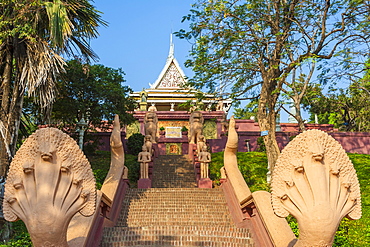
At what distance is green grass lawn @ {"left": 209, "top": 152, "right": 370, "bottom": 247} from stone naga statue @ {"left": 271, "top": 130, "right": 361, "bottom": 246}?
2629 mm

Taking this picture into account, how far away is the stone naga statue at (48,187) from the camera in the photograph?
12.1 feet


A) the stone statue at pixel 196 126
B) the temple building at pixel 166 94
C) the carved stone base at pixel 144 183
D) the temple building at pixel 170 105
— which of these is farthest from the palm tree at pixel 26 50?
the temple building at pixel 166 94

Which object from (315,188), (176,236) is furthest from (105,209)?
(315,188)

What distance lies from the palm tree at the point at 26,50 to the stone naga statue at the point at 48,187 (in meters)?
3.49

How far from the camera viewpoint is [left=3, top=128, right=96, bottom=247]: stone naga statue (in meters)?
3.70

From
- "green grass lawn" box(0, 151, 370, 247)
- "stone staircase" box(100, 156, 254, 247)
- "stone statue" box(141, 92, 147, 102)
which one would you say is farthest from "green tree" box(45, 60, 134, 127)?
"stone statue" box(141, 92, 147, 102)

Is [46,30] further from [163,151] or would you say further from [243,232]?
[163,151]

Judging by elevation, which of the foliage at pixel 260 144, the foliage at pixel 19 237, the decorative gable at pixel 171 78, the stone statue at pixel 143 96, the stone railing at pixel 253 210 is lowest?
the foliage at pixel 19 237

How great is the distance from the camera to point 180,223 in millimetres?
Answer: 7211

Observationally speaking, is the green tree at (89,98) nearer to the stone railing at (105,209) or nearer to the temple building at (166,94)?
the stone railing at (105,209)

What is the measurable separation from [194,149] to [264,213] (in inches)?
281

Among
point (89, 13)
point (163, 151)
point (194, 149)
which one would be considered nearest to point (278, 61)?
point (194, 149)

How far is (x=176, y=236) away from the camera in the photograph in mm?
6117

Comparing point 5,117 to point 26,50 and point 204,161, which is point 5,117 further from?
point 204,161
